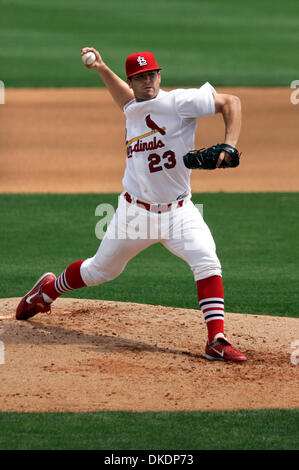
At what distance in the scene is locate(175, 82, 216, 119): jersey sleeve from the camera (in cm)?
569

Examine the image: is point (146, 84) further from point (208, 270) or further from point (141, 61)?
point (208, 270)

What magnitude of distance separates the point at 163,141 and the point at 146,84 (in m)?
0.38

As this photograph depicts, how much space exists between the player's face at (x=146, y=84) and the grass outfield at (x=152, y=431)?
206cm

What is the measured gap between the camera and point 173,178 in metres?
5.90

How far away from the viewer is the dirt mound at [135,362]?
523 cm

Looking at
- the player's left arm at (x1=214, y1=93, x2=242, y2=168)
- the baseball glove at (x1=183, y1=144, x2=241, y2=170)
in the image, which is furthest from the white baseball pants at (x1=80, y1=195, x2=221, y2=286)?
the player's left arm at (x1=214, y1=93, x2=242, y2=168)

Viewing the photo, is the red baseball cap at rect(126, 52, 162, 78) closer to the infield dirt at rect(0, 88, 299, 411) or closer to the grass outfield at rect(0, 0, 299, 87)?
the infield dirt at rect(0, 88, 299, 411)

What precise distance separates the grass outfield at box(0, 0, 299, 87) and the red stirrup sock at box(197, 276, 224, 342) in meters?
13.4

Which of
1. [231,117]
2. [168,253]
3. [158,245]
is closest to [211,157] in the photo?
[231,117]

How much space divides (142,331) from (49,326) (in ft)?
2.20
